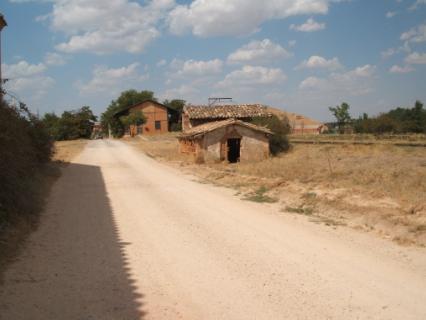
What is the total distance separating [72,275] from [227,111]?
3576 cm

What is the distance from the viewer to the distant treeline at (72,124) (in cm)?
7169

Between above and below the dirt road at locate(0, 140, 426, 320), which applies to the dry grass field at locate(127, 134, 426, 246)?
above

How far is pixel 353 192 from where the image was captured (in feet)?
43.5

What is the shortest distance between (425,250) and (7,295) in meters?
7.00

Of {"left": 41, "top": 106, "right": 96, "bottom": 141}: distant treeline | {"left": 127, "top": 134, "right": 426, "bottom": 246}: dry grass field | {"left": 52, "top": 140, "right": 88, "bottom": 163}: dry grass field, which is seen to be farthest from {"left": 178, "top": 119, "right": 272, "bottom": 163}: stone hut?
{"left": 41, "top": 106, "right": 96, "bottom": 141}: distant treeline

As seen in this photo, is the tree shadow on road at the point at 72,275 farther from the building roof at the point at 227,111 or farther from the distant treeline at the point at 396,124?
the distant treeline at the point at 396,124

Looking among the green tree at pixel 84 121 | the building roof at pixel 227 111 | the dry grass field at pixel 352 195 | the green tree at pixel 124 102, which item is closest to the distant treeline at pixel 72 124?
the green tree at pixel 84 121

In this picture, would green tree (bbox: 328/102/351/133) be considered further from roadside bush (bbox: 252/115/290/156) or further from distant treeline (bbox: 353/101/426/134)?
roadside bush (bbox: 252/115/290/156)

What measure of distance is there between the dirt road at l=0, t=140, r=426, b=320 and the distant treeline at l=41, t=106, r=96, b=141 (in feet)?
208

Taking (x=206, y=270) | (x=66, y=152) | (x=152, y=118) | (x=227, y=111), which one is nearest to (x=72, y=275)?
(x=206, y=270)

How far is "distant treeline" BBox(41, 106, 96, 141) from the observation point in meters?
71.7

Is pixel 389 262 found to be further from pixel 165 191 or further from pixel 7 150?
pixel 165 191

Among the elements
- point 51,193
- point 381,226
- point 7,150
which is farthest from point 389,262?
point 51,193

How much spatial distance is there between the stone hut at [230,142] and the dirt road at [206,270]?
1658 centimetres
